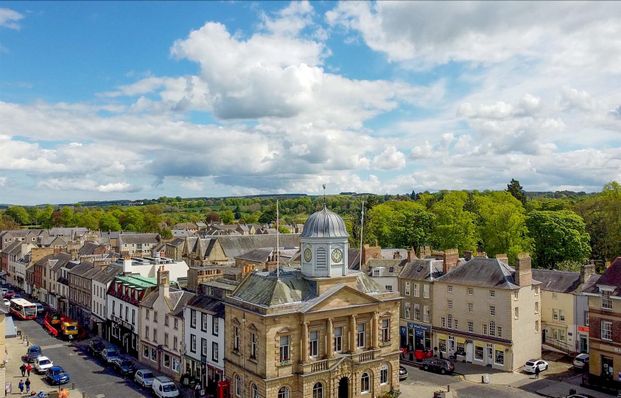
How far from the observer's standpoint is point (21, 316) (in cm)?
6725

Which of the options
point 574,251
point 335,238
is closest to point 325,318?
point 335,238

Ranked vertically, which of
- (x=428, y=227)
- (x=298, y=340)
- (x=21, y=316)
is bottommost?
(x=21, y=316)

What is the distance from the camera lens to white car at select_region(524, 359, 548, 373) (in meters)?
44.6

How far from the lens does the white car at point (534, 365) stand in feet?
146

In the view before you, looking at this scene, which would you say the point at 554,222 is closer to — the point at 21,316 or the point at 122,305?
the point at 122,305

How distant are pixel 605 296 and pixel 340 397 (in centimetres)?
2212

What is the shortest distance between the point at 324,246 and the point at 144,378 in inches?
715

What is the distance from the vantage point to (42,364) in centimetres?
4403

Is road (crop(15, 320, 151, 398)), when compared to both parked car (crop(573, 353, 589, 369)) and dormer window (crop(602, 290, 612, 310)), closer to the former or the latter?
dormer window (crop(602, 290, 612, 310))

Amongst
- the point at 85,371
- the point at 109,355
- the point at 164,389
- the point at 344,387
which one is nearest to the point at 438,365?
the point at 344,387

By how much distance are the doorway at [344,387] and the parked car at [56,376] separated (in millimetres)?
21855

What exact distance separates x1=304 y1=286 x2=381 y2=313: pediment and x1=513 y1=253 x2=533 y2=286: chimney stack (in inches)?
618

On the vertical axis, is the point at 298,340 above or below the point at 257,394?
above

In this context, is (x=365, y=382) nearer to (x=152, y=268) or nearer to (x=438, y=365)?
(x=438, y=365)
